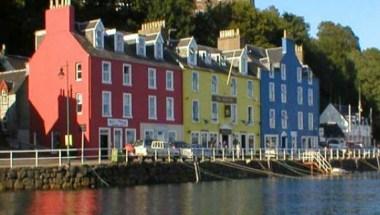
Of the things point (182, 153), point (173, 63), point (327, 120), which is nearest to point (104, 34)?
point (173, 63)

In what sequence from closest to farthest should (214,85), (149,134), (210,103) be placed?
(149,134), (210,103), (214,85)

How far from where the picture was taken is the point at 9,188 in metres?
49.8

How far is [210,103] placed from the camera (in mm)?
77438

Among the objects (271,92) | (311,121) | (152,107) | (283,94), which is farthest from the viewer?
(311,121)

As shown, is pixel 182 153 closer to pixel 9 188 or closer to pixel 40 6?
pixel 9 188

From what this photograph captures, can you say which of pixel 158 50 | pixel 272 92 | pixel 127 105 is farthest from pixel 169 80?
pixel 272 92

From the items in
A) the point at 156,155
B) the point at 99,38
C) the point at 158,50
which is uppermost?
the point at 99,38

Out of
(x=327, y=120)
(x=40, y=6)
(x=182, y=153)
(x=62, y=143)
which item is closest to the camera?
(x=182, y=153)

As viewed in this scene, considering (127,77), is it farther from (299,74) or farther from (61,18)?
(299,74)

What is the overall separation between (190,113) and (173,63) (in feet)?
16.9

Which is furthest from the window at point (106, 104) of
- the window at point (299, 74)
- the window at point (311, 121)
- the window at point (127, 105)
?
the window at point (311, 121)

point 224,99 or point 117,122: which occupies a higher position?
point 224,99

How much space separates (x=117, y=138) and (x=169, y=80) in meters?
9.04

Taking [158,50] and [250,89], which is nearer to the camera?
[158,50]
